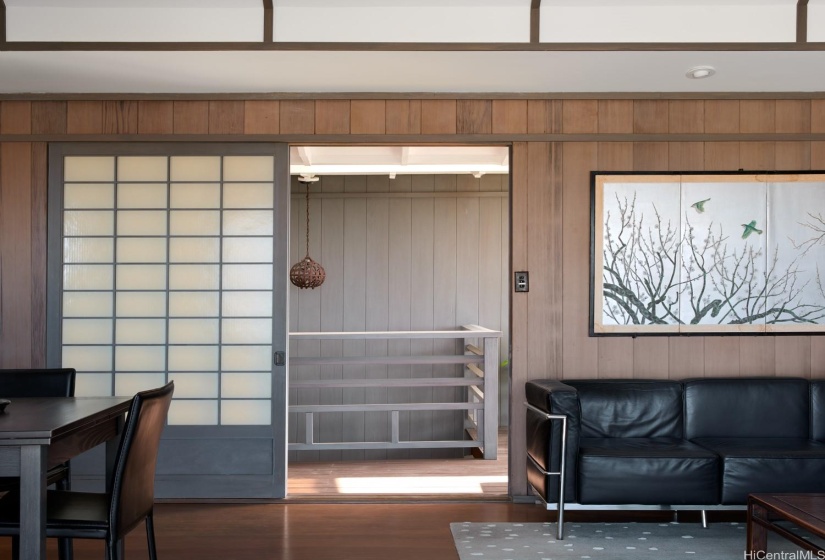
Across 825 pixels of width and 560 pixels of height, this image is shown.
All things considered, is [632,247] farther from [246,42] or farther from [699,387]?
[246,42]

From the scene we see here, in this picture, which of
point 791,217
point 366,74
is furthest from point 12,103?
point 791,217

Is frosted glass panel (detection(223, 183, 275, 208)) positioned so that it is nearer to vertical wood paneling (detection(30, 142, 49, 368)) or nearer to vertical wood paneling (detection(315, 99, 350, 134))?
vertical wood paneling (detection(315, 99, 350, 134))

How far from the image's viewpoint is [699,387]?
14.5 ft

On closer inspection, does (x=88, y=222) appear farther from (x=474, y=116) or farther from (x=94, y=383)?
(x=474, y=116)

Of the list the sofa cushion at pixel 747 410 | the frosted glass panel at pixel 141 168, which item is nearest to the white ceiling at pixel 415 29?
the frosted glass panel at pixel 141 168

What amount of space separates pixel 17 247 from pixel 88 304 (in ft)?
1.73

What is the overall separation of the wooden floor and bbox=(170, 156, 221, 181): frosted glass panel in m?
1.98

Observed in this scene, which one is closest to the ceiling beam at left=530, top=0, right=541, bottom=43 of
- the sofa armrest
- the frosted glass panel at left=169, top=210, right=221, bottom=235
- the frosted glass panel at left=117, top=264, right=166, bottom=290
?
the sofa armrest

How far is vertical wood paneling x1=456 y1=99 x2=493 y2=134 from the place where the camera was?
465 centimetres

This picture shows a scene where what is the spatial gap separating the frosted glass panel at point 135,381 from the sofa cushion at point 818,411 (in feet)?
12.0

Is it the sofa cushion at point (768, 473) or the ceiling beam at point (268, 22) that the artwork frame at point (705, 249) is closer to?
the sofa cushion at point (768, 473)

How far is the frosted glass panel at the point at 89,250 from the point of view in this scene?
466cm

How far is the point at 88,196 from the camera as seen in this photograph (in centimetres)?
467

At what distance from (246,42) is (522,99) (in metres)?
1.67
